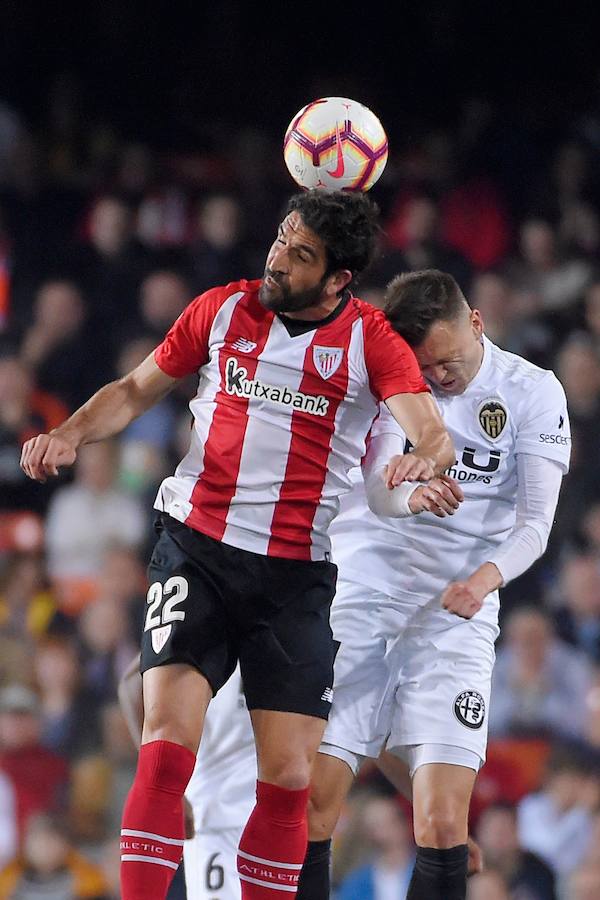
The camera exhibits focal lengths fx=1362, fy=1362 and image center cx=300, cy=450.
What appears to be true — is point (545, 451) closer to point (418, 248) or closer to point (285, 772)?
point (285, 772)

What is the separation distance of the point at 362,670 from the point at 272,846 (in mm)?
718

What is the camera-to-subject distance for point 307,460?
3.19 m

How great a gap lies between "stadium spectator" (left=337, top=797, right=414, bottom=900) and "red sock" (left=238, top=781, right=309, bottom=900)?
8.30 ft

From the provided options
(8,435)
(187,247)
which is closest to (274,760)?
(8,435)

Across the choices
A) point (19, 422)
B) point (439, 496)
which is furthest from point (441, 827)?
point (19, 422)

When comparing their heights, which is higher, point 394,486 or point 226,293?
point 226,293

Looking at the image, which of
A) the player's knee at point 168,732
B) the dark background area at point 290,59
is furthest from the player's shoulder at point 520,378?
the dark background area at point 290,59

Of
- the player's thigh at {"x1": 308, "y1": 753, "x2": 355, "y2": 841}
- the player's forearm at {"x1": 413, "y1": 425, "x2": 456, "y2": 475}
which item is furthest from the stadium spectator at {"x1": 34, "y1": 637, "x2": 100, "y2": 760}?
the player's forearm at {"x1": 413, "y1": 425, "x2": 456, "y2": 475}

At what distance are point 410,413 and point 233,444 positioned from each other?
420mm

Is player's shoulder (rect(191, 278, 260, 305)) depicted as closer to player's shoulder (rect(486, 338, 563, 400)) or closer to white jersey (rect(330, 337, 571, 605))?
white jersey (rect(330, 337, 571, 605))

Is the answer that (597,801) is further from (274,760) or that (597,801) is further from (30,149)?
(30,149)

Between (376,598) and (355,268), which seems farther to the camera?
(376,598)

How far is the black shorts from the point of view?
9.92 feet

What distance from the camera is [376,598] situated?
370 cm
